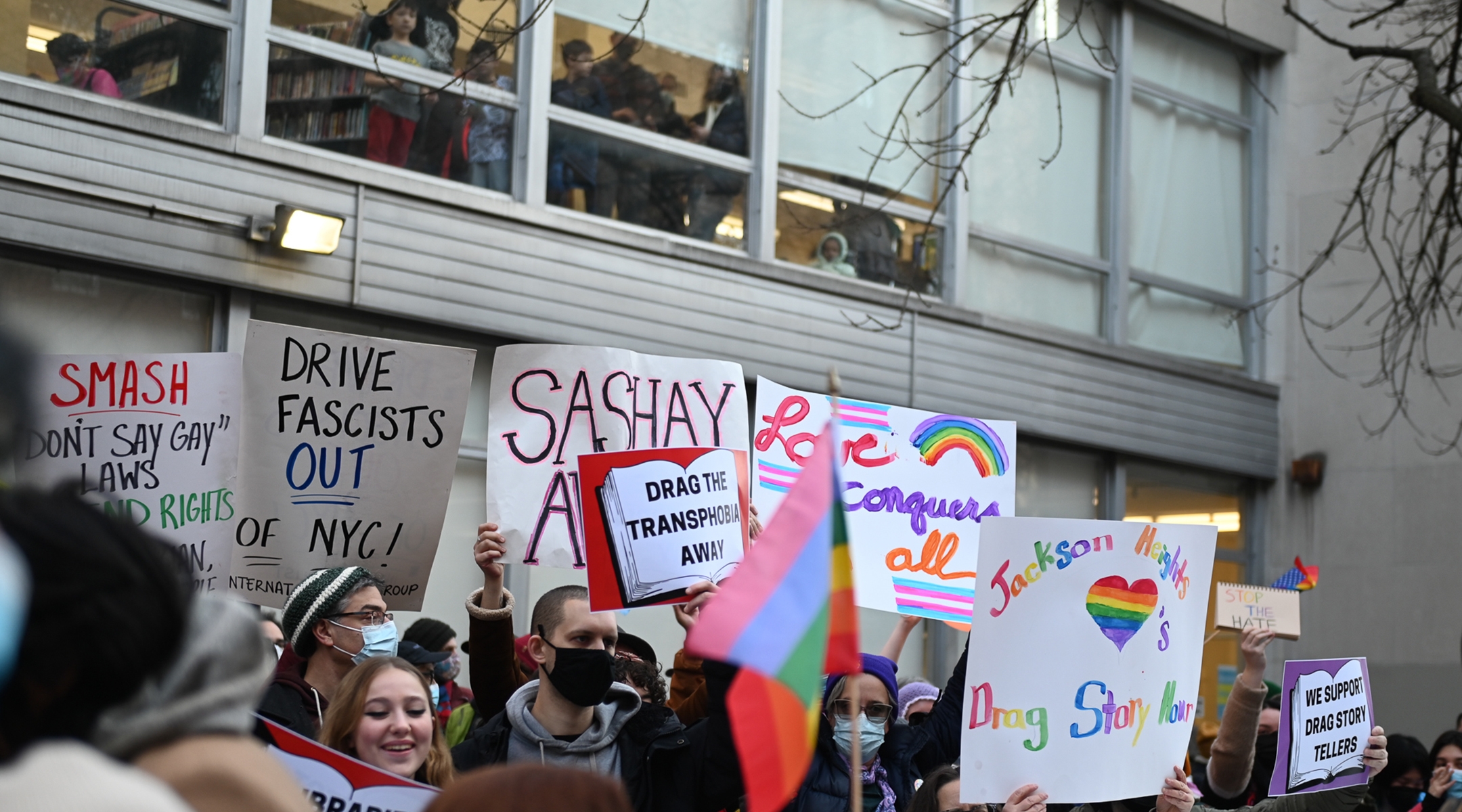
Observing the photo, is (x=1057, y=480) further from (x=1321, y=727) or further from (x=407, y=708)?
(x=407, y=708)

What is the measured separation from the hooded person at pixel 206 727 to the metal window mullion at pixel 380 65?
6756mm

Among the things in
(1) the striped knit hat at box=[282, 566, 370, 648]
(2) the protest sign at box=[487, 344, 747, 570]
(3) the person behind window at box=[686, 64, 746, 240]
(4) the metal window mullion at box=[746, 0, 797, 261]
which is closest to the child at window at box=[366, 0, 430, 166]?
(3) the person behind window at box=[686, 64, 746, 240]

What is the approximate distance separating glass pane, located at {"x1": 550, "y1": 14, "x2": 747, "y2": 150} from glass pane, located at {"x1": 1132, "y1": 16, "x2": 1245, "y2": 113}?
4.35 m

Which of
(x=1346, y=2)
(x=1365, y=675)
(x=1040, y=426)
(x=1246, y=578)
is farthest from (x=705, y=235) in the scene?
(x=1346, y=2)

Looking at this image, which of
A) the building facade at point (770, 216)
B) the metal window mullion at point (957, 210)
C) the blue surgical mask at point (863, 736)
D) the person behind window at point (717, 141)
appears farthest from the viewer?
the metal window mullion at point (957, 210)

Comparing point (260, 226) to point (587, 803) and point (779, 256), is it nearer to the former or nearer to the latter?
point (779, 256)

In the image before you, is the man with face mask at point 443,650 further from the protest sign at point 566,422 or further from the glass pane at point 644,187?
the glass pane at point 644,187

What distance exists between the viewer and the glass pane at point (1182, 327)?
13.5 meters

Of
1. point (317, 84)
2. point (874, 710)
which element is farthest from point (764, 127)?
point (874, 710)

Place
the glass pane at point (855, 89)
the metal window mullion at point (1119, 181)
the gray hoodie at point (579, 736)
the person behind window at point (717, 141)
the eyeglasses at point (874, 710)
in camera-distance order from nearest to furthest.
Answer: the gray hoodie at point (579, 736), the eyeglasses at point (874, 710), the person behind window at point (717, 141), the glass pane at point (855, 89), the metal window mullion at point (1119, 181)

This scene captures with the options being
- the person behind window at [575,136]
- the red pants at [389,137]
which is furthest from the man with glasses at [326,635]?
the person behind window at [575,136]

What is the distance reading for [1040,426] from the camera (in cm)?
1237

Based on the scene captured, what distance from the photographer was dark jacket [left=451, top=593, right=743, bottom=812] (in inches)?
153

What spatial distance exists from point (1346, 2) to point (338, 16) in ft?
32.2
